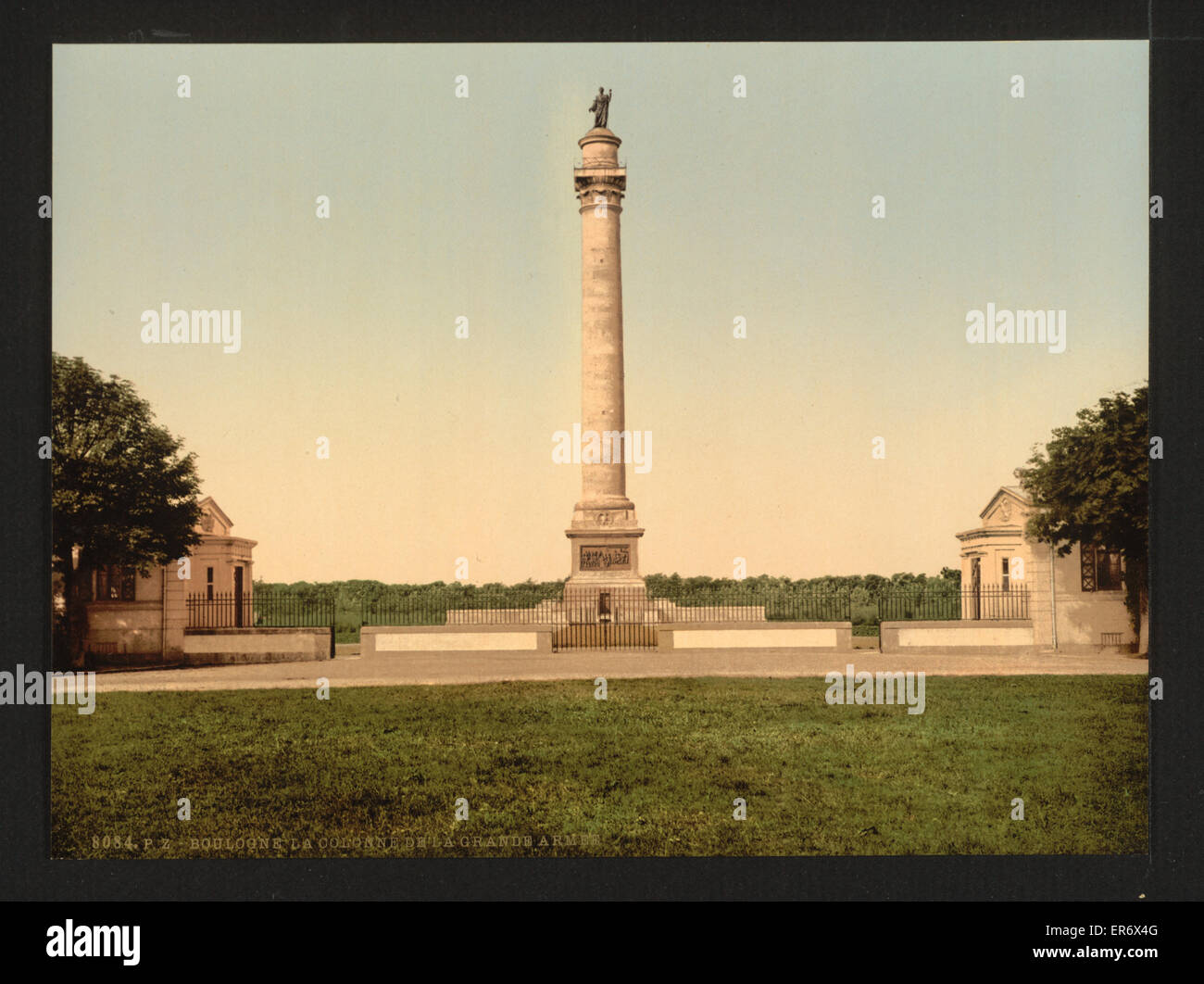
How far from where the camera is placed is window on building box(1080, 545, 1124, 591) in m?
21.4

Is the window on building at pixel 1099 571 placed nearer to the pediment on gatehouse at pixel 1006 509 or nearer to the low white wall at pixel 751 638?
the pediment on gatehouse at pixel 1006 509

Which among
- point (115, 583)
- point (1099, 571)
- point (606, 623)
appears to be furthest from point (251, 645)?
point (1099, 571)

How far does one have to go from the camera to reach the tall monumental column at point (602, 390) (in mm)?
27078

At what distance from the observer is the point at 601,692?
16406 mm

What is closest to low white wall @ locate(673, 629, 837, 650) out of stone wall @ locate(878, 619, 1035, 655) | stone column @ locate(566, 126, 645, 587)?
stone wall @ locate(878, 619, 1035, 655)

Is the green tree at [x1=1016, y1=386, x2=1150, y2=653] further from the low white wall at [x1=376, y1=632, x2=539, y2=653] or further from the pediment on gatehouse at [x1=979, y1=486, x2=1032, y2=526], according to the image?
the low white wall at [x1=376, y1=632, x2=539, y2=653]

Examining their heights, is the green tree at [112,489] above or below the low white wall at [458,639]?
above

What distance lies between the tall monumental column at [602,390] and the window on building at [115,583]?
10.2 metres

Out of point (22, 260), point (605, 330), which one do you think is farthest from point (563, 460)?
point (22, 260)

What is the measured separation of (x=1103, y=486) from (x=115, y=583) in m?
18.9

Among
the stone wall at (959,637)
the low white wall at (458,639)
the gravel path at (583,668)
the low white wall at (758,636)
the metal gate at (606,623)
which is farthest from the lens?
the metal gate at (606,623)

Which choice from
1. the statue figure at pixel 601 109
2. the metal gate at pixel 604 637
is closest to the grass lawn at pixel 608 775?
the metal gate at pixel 604 637

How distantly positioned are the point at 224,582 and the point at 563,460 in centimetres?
827

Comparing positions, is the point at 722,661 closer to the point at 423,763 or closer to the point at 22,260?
the point at 423,763
